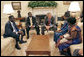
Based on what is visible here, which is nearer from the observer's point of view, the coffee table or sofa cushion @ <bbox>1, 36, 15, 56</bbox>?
the coffee table

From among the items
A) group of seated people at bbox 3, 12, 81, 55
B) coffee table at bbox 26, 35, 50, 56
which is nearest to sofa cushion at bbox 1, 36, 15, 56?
group of seated people at bbox 3, 12, 81, 55

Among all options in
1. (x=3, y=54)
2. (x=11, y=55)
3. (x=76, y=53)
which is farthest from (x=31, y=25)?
(x=76, y=53)

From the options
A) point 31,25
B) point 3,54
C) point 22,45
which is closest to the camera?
point 3,54

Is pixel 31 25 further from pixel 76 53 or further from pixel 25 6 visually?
pixel 76 53

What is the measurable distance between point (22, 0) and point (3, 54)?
5.96m

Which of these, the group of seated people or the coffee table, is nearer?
the coffee table

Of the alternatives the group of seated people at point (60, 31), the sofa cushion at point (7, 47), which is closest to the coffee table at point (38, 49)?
the group of seated people at point (60, 31)

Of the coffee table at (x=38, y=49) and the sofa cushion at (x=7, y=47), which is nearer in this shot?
the coffee table at (x=38, y=49)

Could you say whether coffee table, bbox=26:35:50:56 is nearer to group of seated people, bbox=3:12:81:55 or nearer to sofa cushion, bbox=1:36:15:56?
group of seated people, bbox=3:12:81:55

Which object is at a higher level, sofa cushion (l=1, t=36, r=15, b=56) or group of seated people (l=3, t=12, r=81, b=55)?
group of seated people (l=3, t=12, r=81, b=55)

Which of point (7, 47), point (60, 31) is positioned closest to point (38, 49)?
point (7, 47)

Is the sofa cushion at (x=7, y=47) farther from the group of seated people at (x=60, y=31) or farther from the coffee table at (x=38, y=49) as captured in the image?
the coffee table at (x=38, y=49)

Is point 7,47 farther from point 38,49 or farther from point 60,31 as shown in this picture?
point 60,31

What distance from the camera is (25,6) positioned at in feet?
32.3
